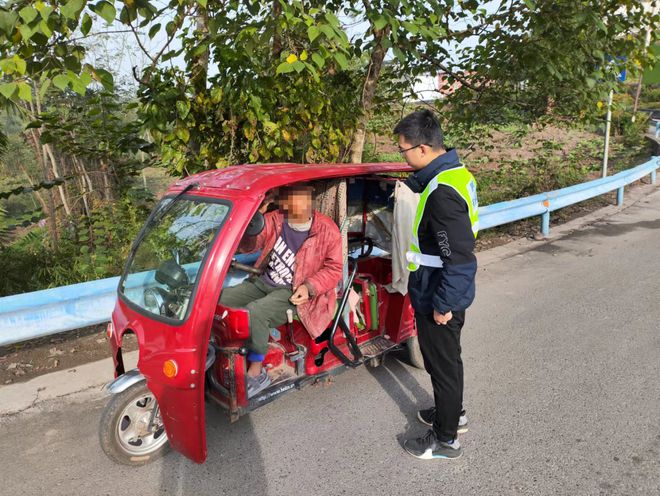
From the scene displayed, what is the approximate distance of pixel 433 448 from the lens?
2.80 m

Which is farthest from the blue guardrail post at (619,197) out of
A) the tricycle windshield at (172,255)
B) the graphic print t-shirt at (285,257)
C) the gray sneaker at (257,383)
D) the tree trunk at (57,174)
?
the tree trunk at (57,174)

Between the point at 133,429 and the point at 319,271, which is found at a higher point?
the point at 319,271

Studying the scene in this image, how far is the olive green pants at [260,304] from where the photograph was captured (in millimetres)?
2873

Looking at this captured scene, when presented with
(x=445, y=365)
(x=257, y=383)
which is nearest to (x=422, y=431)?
(x=445, y=365)

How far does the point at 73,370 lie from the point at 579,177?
470 inches

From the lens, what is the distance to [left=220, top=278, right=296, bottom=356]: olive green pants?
287 centimetres

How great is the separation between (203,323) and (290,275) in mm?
899

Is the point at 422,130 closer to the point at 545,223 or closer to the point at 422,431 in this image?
the point at 422,431

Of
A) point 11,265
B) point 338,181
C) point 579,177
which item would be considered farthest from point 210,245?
point 579,177

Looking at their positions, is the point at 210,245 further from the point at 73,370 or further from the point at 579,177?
the point at 579,177

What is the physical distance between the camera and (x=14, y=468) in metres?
2.76

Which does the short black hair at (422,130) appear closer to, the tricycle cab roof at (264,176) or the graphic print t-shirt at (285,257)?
the tricycle cab roof at (264,176)

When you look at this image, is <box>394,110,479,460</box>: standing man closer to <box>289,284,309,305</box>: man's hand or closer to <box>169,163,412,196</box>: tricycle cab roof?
<box>169,163,412,196</box>: tricycle cab roof

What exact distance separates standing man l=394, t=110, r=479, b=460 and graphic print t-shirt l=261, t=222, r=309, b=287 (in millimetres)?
833
